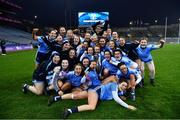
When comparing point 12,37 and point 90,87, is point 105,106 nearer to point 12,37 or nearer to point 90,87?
point 90,87

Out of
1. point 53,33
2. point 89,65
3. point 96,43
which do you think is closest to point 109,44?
point 96,43

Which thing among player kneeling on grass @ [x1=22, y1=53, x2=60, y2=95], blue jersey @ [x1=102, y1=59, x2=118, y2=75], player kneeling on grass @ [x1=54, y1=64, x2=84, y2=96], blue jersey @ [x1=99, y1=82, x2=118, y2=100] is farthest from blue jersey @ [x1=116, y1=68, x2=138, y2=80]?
player kneeling on grass @ [x1=22, y1=53, x2=60, y2=95]

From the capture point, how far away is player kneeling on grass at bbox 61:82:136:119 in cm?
543

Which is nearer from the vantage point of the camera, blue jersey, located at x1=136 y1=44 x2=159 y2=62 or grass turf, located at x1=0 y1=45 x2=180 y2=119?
grass turf, located at x1=0 y1=45 x2=180 y2=119

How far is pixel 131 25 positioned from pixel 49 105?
7650 cm

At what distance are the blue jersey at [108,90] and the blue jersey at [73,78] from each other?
2.23 feet

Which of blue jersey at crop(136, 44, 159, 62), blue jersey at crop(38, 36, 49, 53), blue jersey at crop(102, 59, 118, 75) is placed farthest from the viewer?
blue jersey at crop(38, 36, 49, 53)

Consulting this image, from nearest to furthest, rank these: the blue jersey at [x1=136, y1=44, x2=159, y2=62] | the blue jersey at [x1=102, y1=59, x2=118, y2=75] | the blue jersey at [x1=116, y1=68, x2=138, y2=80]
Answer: the blue jersey at [x1=116, y1=68, x2=138, y2=80] < the blue jersey at [x1=102, y1=59, x2=118, y2=75] < the blue jersey at [x1=136, y1=44, x2=159, y2=62]

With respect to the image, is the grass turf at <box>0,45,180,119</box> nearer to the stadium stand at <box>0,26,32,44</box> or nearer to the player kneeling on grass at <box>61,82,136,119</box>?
the player kneeling on grass at <box>61,82,136,119</box>

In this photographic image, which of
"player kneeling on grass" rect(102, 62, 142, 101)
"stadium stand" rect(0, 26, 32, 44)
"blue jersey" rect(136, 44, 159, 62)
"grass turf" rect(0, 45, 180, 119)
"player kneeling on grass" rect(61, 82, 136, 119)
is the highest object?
"stadium stand" rect(0, 26, 32, 44)

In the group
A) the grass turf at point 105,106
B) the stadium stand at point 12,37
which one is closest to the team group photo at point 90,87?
the grass turf at point 105,106

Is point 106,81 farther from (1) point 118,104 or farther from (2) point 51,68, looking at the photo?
(2) point 51,68

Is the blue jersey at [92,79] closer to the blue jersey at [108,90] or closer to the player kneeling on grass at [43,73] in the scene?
the blue jersey at [108,90]

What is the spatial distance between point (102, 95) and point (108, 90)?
0.64 feet
